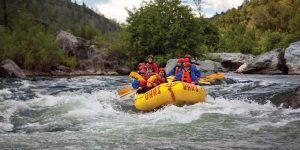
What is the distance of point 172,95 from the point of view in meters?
10.4

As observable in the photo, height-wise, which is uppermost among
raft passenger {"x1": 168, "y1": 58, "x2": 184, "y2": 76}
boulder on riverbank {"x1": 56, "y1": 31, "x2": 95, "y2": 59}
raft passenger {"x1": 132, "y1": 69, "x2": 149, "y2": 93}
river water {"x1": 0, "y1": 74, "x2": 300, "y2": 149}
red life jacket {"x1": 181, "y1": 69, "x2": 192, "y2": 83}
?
boulder on riverbank {"x1": 56, "y1": 31, "x2": 95, "y2": 59}

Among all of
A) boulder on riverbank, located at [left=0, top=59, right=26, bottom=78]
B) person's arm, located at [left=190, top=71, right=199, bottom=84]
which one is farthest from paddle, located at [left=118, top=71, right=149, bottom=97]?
boulder on riverbank, located at [left=0, top=59, right=26, bottom=78]

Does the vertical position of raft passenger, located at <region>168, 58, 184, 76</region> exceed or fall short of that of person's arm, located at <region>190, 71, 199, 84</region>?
it exceeds it

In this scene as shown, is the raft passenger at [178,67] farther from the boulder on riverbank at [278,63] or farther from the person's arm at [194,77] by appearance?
the boulder on riverbank at [278,63]

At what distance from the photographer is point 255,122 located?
8250 millimetres

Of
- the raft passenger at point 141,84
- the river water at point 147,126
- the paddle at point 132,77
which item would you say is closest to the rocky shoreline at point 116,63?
the raft passenger at point 141,84

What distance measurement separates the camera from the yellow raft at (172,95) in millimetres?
10398

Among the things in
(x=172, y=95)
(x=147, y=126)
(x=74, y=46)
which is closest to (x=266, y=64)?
(x=74, y=46)

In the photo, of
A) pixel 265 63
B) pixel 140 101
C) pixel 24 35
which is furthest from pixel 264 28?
pixel 140 101

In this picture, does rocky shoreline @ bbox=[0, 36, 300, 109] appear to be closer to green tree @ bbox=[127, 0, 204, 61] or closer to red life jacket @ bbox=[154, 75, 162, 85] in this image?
green tree @ bbox=[127, 0, 204, 61]

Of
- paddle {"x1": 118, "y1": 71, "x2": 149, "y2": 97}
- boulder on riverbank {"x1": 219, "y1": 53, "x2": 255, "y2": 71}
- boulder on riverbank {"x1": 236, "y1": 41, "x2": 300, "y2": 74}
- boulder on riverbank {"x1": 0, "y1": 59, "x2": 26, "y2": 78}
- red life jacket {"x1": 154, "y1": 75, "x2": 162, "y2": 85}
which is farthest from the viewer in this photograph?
boulder on riverbank {"x1": 219, "y1": 53, "x2": 255, "y2": 71}

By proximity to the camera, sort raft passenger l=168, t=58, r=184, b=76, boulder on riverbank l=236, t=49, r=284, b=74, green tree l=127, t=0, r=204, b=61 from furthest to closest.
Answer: green tree l=127, t=0, r=204, b=61, boulder on riverbank l=236, t=49, r=284, b=74, raft passenger l=168, t=58, r=184, b=76

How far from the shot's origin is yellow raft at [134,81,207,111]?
1040 cm

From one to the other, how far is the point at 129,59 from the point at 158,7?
5381mm
